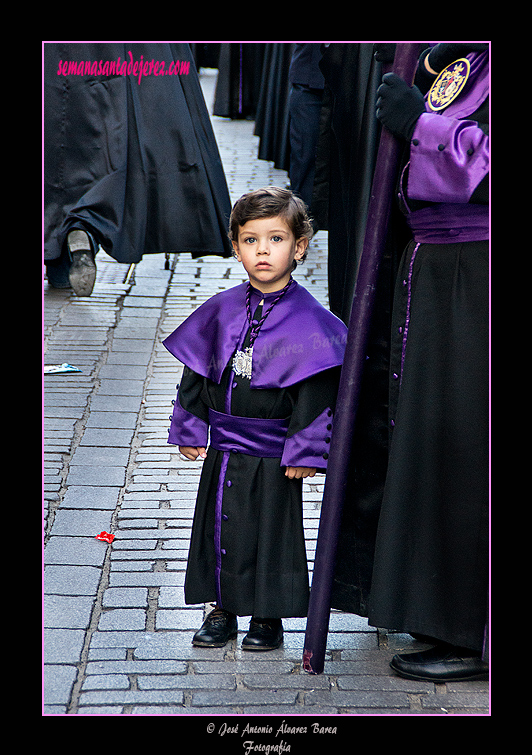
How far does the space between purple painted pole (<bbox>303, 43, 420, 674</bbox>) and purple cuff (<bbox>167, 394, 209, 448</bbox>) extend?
0.51 m

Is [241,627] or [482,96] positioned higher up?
[482,96]

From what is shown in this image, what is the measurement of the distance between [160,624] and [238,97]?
13.6m

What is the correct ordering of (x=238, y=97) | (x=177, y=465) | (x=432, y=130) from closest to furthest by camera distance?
(x=432, y=130)
(x=177, y=465)
(x=238, y=97)

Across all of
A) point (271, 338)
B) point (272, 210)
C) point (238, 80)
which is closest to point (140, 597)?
point (271, 338)

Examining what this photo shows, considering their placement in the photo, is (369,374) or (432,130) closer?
(432,130)

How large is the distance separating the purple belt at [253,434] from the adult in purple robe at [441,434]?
0.38m

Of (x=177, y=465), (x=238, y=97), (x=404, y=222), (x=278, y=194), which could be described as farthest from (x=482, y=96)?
(x=238, y=97)

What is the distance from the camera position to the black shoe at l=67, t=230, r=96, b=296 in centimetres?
609

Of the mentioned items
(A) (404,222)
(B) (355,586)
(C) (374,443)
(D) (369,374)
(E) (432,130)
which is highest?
(E) (432,130)

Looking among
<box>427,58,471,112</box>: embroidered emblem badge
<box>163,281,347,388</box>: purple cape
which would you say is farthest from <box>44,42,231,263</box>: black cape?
<box>427,58,471,112</box>: embroidered emblem badge

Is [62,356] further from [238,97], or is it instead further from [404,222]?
[238,97]

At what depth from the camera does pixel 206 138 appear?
667 centimetres

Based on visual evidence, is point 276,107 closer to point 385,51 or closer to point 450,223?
point 385,51

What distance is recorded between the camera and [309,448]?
2.81 m
